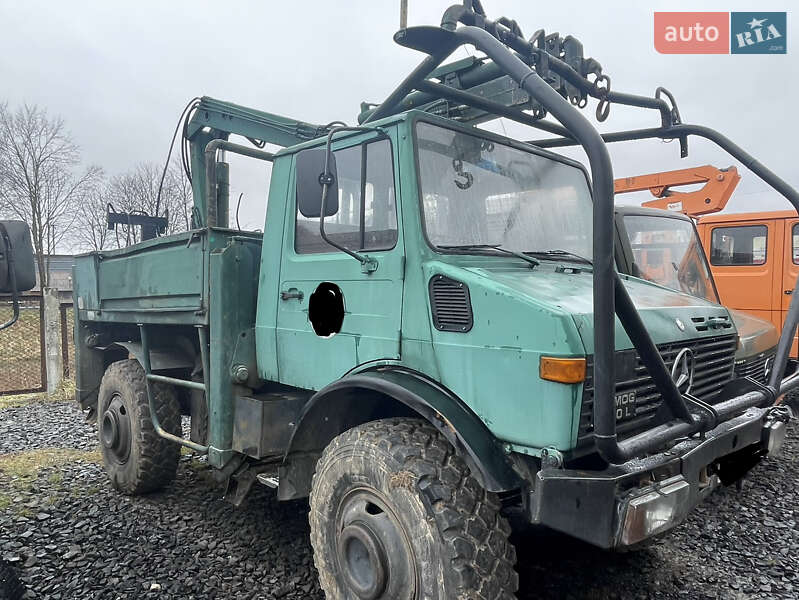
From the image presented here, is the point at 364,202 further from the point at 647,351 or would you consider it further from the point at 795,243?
the point at 795,243

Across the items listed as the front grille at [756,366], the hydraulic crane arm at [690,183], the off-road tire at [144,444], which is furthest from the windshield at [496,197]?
the hydraulic crane arm at [690,183]

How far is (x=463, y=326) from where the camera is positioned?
2.41 metres

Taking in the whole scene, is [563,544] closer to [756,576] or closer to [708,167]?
[756,576]

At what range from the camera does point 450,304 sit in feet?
8.07

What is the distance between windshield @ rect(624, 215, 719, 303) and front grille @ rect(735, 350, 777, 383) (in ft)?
2.06

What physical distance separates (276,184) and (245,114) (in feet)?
4.95

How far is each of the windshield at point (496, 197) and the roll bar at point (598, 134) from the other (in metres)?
0.26

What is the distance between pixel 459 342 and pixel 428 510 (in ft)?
2.22

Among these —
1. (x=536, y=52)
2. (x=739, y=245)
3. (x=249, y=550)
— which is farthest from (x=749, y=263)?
(x=249, y=550)

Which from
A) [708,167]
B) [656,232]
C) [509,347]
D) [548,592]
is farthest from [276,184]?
[708,167]

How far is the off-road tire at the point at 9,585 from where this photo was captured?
9.99 feet

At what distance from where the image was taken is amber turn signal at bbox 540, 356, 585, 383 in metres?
2.09

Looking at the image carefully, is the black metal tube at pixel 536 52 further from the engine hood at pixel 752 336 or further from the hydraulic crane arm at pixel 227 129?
the engine hood at pixel 752 336

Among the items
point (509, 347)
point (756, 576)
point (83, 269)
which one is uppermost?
point (83, 269)
